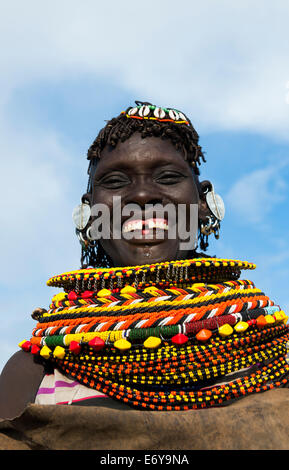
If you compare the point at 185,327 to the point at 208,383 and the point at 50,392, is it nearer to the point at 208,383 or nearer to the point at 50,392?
the point at 208,383

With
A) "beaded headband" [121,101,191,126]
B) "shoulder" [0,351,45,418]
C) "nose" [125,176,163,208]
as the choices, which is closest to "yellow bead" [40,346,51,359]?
"shoulder" [0,351,45,418]

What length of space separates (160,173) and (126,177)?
0.20 m

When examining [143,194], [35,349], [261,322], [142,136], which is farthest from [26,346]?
[142,136]

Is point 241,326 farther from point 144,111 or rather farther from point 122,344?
point 144,111

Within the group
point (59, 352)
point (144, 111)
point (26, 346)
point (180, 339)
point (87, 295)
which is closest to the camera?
point (180, 339)

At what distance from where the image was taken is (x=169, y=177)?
297 centimetres

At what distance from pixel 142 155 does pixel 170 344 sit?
1135 mm

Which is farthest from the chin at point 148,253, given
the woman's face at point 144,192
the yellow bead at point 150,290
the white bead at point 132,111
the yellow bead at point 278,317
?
the white bead at point 132,111

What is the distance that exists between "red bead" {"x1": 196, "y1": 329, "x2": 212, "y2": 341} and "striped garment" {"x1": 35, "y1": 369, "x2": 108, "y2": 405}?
48 centimetres

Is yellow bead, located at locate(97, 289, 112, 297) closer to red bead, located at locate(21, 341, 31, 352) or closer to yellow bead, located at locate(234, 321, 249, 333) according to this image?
red bead, located at locate(21, 341, 31, 352)

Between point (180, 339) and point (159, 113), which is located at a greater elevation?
point (159, 113)

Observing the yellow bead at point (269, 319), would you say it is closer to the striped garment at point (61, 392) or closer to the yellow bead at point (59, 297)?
the striped garment at point (61, 392)

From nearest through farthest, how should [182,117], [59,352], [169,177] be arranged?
1. [59,352]
2. [169,177]
3. [182,117]

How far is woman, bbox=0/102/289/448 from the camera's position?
223cm
